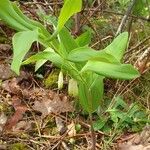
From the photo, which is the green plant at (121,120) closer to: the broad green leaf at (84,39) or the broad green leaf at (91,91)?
the broad green leaf at (91,91)

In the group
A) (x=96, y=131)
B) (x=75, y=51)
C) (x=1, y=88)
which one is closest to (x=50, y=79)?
(x=1, y=88)

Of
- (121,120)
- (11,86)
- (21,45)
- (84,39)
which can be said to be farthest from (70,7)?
(11,86)

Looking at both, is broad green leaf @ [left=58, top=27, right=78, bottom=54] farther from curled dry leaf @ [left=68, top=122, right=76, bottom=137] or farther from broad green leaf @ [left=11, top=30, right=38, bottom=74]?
curled dry leaf @ [left=68, top=122, right=76, bottom=137]

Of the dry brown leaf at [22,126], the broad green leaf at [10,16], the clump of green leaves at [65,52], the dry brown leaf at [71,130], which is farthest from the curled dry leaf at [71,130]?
the broad green leaf at [10,16]

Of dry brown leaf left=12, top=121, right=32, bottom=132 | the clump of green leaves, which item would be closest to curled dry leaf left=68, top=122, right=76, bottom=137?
dry brown leaf left=12, top=121, right=32, bottom=132

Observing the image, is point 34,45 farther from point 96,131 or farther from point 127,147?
point 127,147

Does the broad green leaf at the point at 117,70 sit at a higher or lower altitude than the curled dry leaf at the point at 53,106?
higher

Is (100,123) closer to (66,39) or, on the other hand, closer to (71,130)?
(71,130)
